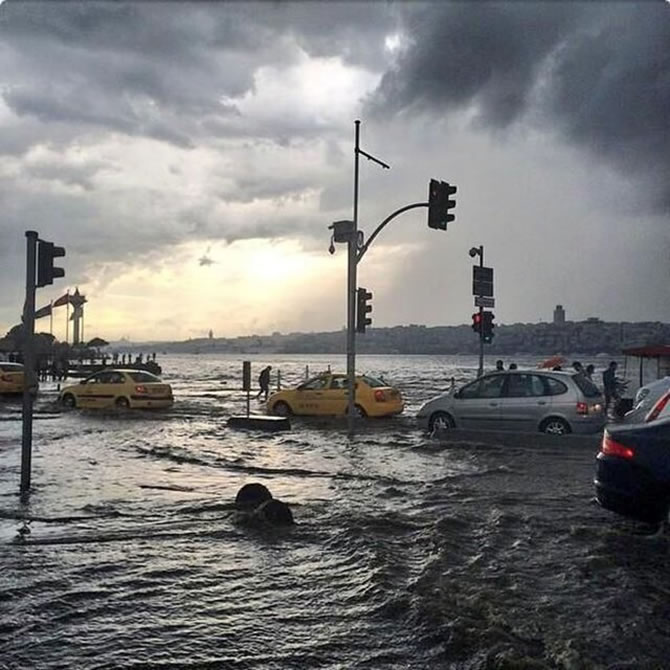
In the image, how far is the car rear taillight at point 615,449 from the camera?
771 cm

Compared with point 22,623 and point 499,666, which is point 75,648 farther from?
point 499,666

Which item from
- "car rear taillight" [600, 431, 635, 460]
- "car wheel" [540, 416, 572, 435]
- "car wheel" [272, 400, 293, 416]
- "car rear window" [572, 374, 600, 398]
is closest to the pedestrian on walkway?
"car wheel" [272, 400, 293, 416]

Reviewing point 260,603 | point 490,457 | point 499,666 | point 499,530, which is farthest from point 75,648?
point 490,457

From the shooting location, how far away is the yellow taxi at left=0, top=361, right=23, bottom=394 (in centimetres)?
3391

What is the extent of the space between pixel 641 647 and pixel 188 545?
4.41 m

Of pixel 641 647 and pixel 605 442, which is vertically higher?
pixel 605 442

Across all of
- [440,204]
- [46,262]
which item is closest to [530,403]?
[440,204]

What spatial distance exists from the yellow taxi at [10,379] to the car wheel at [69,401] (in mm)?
6900

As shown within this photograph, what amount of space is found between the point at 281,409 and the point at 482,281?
7230 mm

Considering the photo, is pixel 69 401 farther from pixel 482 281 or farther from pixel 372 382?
pixel 482 281

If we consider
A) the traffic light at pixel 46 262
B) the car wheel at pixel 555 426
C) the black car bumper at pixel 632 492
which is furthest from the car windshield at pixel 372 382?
the black car bumper at pixel 632 492

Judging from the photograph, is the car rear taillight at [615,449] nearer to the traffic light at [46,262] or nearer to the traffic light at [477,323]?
the traffic light at [46,262]

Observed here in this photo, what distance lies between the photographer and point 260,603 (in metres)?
6.09

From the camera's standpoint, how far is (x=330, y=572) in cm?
697
